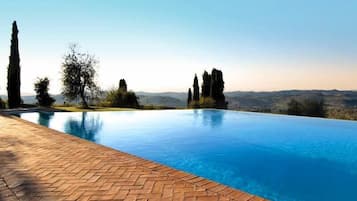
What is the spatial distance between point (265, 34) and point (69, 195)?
1539cm

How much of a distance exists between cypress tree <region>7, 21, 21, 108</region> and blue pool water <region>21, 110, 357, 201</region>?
9.19 m

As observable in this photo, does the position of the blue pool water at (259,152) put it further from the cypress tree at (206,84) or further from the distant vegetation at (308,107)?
the cypress tree at (206,84)

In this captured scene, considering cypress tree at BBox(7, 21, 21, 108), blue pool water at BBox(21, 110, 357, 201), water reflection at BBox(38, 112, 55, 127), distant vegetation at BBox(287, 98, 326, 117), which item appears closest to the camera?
blue pool water at BBox(21, 110, 357, 201)

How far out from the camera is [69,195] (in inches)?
131

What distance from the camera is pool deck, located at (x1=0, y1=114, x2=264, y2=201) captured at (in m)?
3.34

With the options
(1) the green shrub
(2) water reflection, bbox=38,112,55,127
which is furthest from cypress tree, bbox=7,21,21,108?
(1) the green shrub

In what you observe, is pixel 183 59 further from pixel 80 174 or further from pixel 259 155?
pixel 80 174

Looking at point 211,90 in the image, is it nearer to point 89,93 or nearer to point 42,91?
point 89,93

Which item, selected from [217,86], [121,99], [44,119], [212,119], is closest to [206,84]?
[217,86]

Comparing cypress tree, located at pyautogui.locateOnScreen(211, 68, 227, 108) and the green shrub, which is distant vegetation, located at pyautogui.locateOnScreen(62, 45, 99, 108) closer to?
the green shrub

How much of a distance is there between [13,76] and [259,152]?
19028 millimetres

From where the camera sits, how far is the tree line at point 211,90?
28170 mm

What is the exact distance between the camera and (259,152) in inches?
317

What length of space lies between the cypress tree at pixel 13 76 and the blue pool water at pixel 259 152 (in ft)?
30.1
